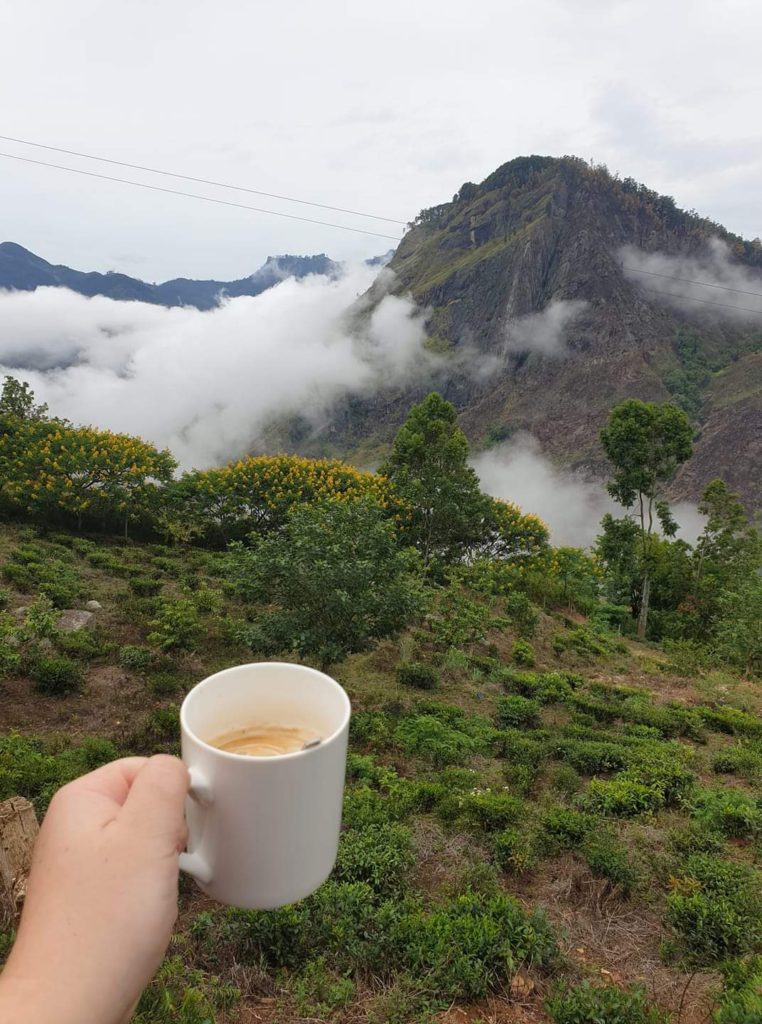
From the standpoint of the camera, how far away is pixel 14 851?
2.66m

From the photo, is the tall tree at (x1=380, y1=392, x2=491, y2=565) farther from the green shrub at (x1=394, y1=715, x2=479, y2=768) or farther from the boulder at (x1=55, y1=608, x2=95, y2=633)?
the boulder at (x1=55, y1=608, x2=95, y2=633)

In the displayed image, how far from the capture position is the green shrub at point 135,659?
7168 mm

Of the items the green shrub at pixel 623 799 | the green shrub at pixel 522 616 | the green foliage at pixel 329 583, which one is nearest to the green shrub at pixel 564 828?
the green shrub at pixel 623 799

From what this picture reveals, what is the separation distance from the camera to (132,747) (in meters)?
5.14

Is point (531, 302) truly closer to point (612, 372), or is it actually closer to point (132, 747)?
point (612, 372)

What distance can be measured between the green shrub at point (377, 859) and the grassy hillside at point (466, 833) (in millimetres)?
12

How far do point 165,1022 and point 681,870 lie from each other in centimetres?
Answer: 297

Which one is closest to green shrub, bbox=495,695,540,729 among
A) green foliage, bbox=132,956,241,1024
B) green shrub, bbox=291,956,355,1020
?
green shrub, bbox=291,956,355,1020

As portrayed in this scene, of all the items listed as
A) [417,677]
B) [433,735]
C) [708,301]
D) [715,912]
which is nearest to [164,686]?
[433,735]

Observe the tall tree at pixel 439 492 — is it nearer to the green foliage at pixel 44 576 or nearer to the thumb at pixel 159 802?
the green foliage at pixel 44 576

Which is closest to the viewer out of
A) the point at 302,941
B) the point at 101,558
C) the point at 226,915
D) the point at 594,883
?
the point at 302,941

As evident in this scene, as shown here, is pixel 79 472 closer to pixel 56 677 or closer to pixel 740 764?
pixel 56 677

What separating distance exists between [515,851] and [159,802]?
3.46 metres

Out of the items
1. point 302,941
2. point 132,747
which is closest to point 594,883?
point 302,941
